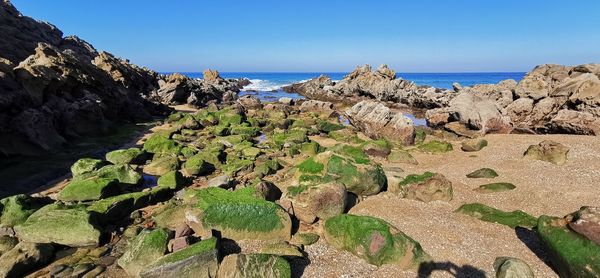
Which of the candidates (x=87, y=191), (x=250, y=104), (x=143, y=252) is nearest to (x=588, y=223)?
(x=143, y=252)

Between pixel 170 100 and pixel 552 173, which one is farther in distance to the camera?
pixel 170 100

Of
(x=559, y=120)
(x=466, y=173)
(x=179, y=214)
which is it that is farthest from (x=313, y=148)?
(x=559, y=120)

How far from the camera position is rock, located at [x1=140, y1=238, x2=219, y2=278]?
1053cm

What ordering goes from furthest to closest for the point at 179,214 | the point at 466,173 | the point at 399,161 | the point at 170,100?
the point at 170,100, the point at 399,161, the point at 466,173, the point at 179,214

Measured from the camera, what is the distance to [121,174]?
18.9 meters

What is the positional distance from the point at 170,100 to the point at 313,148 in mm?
39838

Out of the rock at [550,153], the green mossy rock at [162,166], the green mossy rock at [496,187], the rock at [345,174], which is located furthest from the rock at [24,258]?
the rock at [550,153]

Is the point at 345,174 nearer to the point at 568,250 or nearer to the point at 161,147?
the point at 568,250

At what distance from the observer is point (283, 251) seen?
12.2 metres

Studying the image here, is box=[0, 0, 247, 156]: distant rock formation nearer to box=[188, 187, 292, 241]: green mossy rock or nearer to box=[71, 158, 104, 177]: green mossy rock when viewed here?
box=[71, 158, 104, 177]: green mossy rock

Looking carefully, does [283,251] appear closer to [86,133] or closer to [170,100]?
[86,133]

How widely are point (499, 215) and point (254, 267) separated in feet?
35.6

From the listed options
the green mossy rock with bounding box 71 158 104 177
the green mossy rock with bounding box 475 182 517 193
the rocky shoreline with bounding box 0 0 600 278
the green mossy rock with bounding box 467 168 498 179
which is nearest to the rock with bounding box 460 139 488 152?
the rocky shoreline with bounding box 0 0 600 278

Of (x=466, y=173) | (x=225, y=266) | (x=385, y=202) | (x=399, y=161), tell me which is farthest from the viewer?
(x=399, y=161)
